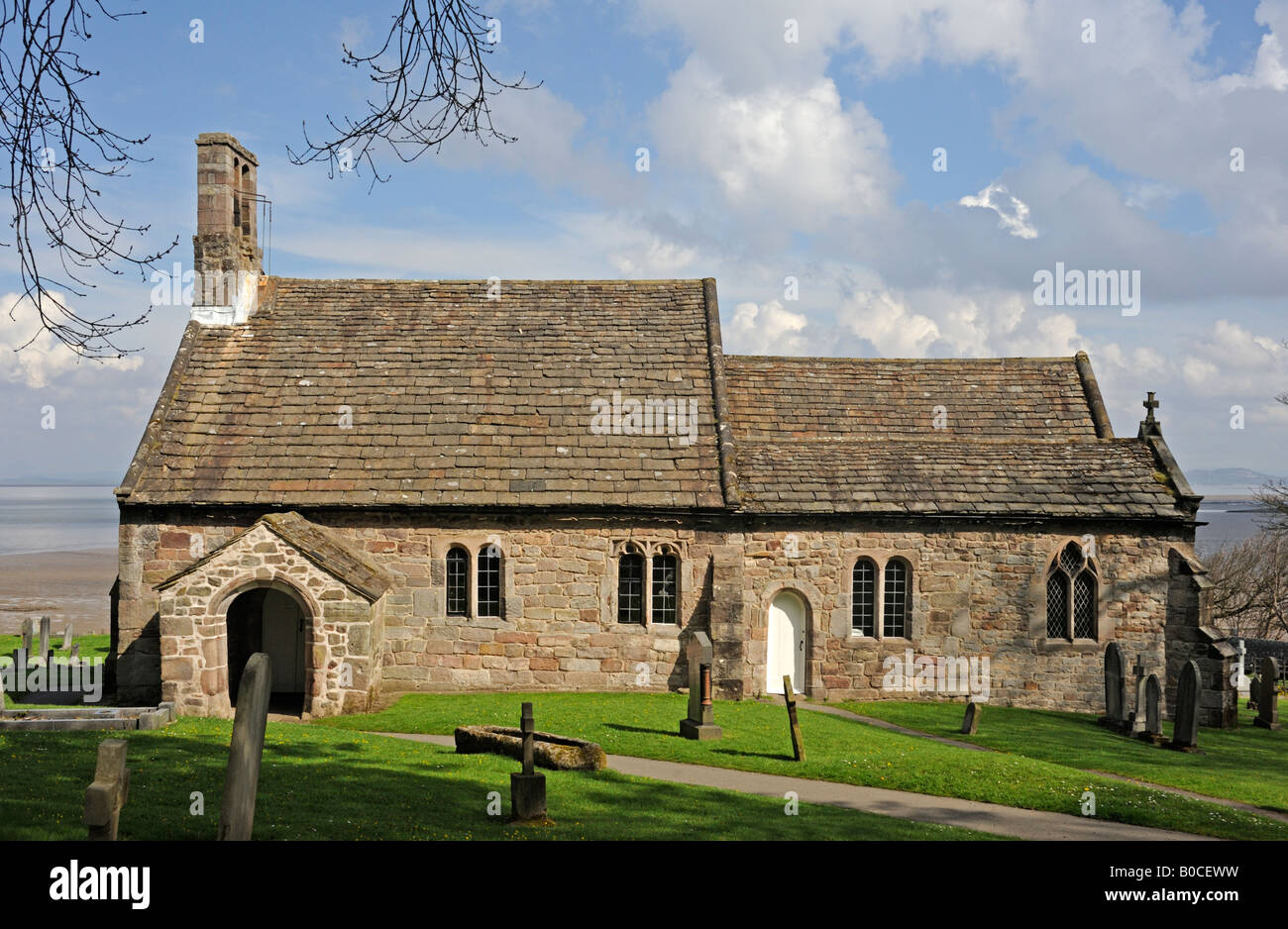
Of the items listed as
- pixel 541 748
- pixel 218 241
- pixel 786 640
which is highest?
pixel 218 241

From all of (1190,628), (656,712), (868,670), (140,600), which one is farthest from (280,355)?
(1190,628)

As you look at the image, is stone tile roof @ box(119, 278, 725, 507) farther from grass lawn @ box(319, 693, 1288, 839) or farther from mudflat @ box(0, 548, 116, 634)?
mudflat @ box(0, 548, 116, 634)

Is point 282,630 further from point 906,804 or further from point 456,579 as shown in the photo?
point 906,804

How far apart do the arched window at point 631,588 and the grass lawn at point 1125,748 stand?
510cm

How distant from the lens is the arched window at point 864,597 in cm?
2152

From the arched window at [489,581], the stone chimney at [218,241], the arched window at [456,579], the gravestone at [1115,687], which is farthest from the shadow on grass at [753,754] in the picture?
the stone chimney at [218,241]

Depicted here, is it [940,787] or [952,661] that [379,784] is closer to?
[940,787]

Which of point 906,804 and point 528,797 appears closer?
point 528,797

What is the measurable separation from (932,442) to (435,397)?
1247 centimetres

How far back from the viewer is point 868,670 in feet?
69.9

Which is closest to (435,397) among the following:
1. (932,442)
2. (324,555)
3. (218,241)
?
(324,555)

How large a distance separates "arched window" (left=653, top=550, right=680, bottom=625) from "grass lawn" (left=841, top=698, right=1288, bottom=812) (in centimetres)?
442

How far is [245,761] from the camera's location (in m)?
7.15
